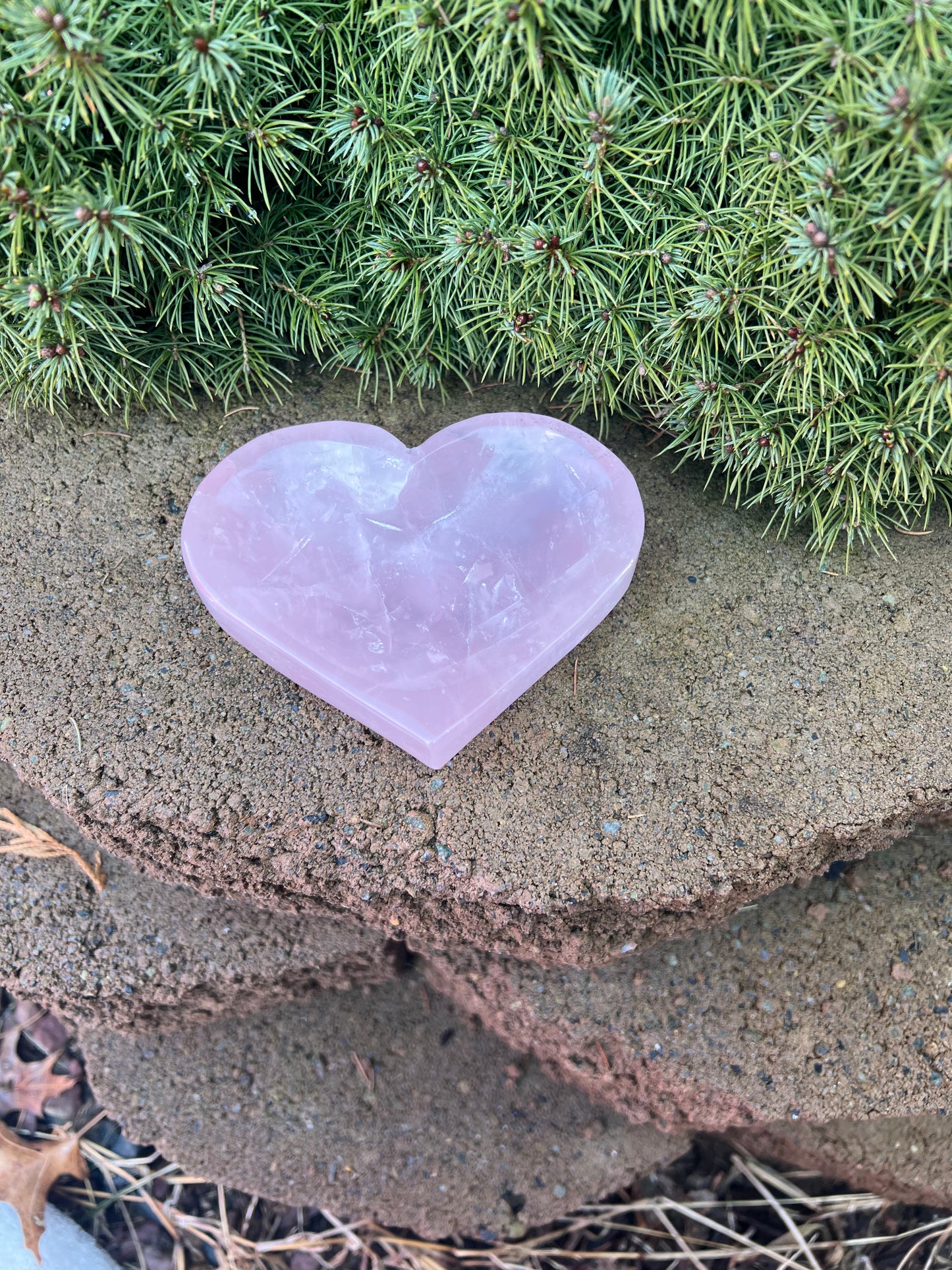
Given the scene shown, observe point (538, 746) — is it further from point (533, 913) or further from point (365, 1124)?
point (365, 1124)

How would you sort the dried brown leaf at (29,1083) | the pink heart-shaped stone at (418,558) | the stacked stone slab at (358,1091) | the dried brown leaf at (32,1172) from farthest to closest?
the dried brown leaf at (29,1083) → the dried brown leaf at (32,1172) → the stacked stone slab at (358,1091) → the pink heart-shaped stone at (418,558)

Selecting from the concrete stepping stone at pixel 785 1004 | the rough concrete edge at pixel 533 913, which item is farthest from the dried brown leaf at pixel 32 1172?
the concrete stepping stone at pixel 785 1004

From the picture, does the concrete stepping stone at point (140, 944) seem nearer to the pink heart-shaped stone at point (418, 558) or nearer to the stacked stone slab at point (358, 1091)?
the stacked stone slab at point (358, 1091)

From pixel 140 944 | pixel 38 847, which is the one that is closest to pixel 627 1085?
pixel 140 944

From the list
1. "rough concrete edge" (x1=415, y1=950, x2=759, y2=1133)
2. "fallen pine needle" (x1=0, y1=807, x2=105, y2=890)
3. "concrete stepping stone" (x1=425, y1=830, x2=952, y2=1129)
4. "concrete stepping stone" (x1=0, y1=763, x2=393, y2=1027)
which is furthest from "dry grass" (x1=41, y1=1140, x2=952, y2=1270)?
"fallen pine needle" (x1=0, y1=807, x2=105, y2=890)

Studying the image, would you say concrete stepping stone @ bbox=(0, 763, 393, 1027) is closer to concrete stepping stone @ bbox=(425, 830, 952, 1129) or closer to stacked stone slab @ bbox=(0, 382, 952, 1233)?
stacked stone slab @ bbox=(0, 382, 952, 1233)

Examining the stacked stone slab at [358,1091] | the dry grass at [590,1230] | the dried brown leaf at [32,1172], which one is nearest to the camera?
the stacked stone slab at [358,1091]
